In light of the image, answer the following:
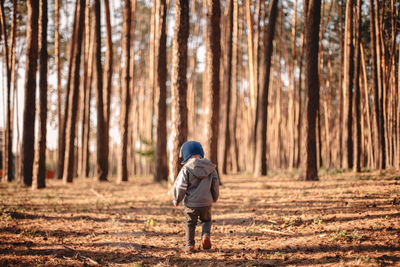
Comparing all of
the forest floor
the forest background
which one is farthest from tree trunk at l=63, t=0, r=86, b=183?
the forest floor

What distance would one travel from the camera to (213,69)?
9820 millimetres

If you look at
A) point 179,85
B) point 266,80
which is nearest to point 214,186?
point 179,85

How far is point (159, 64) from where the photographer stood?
12.1 metres

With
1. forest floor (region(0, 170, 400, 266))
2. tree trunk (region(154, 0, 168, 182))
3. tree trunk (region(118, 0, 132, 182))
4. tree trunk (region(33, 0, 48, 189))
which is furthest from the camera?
tree trunk (region(118, 0, 132, 182))

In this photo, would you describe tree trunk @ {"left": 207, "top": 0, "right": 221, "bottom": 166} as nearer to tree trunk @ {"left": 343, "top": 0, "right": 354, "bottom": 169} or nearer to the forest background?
the forest background

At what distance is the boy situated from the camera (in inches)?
158

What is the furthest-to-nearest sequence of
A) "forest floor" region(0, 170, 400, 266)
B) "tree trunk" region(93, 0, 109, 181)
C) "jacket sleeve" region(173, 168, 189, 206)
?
"tree trunk" region(93, 0, 109, 181), "jacket sleeve" region(173, 168, 189, 206), "forest floor" region(0, 170, 400, 266)

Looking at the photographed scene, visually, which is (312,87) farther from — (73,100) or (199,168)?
(73,100)

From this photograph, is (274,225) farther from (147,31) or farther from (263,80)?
(147,31)

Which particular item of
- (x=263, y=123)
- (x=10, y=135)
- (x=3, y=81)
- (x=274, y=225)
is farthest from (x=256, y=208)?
(x=3, y=81)

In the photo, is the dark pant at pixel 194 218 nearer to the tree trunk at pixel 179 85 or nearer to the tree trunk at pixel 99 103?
the tree trunk at pixel 179 85

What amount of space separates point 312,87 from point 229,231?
6657 millimetres

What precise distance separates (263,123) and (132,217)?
8317mm

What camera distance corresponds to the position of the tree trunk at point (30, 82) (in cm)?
1067
